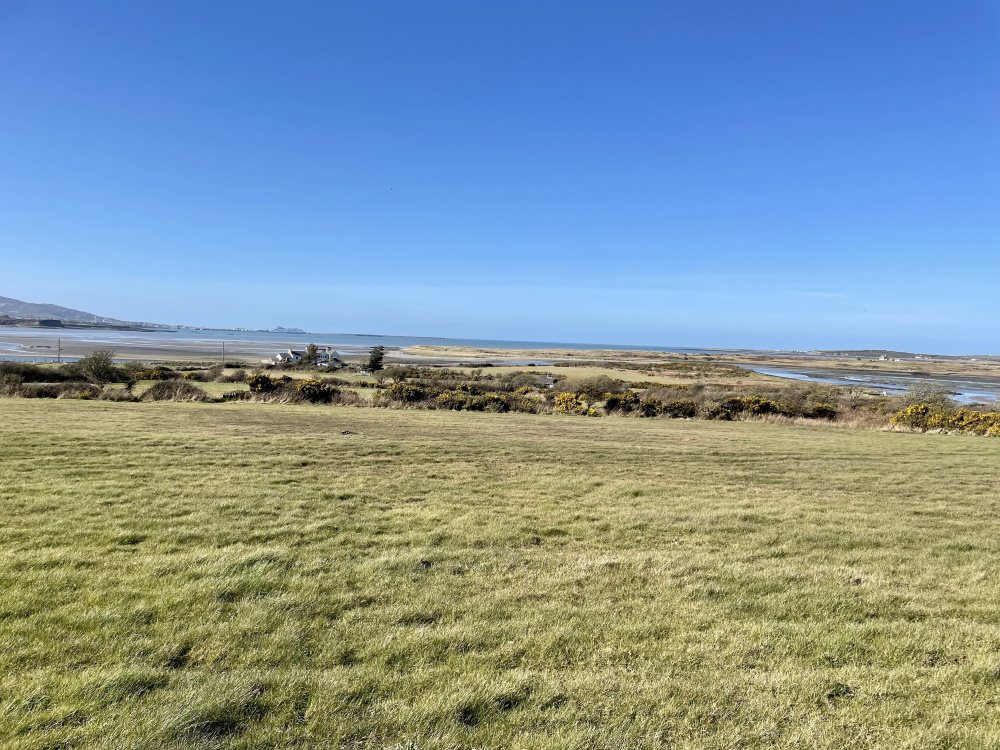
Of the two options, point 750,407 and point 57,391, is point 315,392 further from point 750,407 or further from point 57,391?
point 750,407

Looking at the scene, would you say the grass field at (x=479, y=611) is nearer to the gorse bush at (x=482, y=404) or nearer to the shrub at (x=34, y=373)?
the gorse bush at (x=482, y=404)

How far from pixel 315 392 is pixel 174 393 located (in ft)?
21.2

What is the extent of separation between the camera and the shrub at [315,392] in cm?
2518

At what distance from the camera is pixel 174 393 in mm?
23938

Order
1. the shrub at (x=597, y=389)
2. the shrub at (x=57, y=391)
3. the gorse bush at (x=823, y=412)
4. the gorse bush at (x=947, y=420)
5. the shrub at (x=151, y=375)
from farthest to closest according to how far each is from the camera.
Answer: the shrub at (x=151, y=375) < the shrub at (x=597, y=389) < the gorse bush at (x=823, y=412) < the shrub at (x=57, y=391) < the gorse bush at (x=947, y=420)

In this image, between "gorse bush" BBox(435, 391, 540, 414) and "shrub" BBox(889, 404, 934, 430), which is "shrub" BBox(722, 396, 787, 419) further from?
"gorse bush" BBox(435, 391, 540, 414)

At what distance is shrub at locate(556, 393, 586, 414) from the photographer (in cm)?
2611

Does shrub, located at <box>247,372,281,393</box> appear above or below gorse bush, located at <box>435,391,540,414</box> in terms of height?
above

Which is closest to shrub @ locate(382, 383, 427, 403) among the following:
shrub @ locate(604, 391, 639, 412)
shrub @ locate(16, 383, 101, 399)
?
shrub @ locate(604, 391, 639, 412)

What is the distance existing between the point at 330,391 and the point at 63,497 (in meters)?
19.5

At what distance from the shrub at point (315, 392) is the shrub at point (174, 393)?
422cm

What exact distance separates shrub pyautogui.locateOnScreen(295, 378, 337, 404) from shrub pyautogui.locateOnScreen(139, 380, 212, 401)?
13.8 feet

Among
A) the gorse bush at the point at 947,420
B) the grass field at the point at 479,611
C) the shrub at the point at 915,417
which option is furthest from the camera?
the shrub at the point at 915,417

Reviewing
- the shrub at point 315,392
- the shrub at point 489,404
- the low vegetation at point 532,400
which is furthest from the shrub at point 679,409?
the shrub at point 315,392
